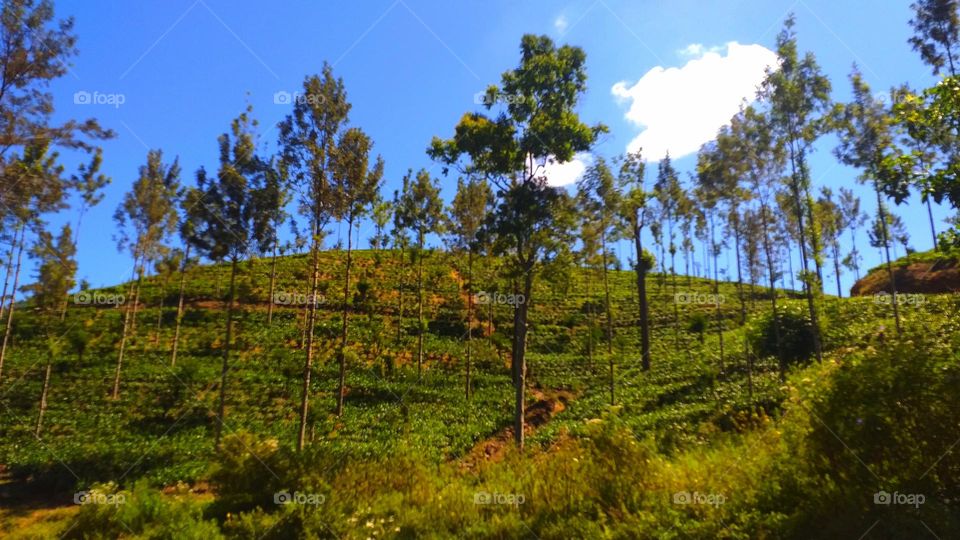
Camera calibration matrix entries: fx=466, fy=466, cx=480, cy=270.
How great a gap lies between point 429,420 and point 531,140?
14.2 meters

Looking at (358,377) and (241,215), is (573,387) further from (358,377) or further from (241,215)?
(241,215)

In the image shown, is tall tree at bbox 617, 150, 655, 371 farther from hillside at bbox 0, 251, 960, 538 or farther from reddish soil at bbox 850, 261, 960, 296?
reddish soil at bbox 850, 261, 960, 296

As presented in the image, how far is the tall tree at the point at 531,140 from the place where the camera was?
16859mm

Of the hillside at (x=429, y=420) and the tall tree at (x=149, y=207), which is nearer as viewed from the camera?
the hillside at (x=429, y=420)

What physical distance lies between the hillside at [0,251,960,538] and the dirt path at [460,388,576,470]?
124 mm

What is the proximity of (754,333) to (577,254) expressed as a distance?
38.8 feet

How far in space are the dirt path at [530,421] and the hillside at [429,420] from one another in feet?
0.41

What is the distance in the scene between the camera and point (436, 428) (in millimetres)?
22000

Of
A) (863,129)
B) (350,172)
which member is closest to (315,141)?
(350,172)

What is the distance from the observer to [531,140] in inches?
675

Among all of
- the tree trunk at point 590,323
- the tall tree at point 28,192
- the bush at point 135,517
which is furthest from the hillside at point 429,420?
the tall tree at point 28,192

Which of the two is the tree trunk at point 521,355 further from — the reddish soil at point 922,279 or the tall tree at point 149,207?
the reddish soil at point 922,279

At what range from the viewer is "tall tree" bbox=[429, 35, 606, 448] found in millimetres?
16859

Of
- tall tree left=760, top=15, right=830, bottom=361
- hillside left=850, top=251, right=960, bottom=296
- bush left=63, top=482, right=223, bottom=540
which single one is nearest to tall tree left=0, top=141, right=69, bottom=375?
bush left=63, top=482, right=223, bottom=540
